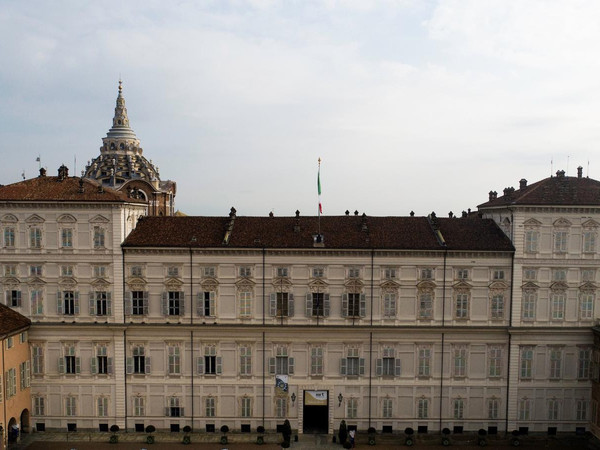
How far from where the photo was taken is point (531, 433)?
43.4m

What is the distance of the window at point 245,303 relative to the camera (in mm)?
43125

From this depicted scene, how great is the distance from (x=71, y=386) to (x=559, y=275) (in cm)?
4514

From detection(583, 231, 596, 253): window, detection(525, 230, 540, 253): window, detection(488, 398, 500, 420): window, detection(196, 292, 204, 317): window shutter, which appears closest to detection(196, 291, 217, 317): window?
detection(196, 292, 204, 317): window shutter

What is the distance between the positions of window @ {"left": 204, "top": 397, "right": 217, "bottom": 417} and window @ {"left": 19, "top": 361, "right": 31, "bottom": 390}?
15790 millimetres

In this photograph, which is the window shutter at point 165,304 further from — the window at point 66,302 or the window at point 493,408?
the window at point 493,408

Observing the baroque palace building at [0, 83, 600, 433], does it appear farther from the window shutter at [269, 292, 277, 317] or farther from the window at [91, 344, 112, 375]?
the window shutter at [269, 292, 277, 317]

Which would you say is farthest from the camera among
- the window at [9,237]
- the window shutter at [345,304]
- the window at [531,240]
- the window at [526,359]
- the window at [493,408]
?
the window at [493,408]

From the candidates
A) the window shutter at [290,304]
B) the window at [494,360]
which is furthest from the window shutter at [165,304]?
the window at [494,360]

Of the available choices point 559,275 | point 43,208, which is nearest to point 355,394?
point 559,275

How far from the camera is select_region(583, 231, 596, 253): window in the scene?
139 feet

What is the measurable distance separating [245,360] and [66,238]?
64.0 ft

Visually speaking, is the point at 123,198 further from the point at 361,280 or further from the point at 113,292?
the point at 361,280

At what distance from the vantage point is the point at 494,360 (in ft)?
142

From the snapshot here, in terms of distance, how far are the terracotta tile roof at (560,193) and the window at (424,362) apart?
15251 mm
